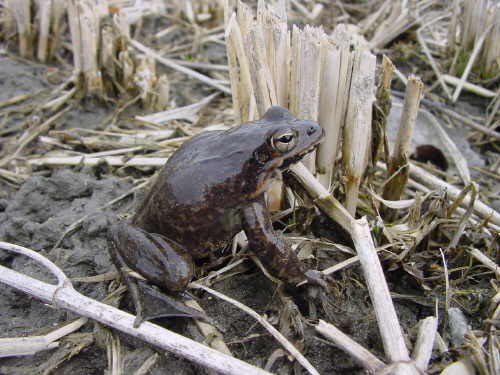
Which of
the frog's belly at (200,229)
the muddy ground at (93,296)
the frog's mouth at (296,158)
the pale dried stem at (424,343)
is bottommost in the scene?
the muddy ground at (93,296)

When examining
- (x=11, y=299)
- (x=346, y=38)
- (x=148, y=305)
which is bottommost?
(x=11, y=299)

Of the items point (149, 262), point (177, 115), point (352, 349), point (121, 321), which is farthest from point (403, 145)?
point (177, 115)

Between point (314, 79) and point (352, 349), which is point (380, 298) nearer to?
point (352, 349)

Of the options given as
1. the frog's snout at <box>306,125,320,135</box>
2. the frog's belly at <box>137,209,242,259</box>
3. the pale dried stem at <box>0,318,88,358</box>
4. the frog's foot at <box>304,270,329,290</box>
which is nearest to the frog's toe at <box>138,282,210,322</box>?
the frog's belly at <box>137,209,242,259</box>

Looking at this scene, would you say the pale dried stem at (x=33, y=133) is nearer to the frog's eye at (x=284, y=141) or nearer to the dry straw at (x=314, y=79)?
the dry straw at (x=314, y=79)

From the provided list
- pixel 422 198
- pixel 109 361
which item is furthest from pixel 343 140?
pixel 109 361

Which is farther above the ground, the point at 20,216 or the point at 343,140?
the point at 343,140

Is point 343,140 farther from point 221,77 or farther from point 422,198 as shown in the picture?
point 221,77

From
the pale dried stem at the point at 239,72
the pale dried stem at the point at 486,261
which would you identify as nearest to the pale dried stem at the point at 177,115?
the pale dried stem at the point at 239,72
